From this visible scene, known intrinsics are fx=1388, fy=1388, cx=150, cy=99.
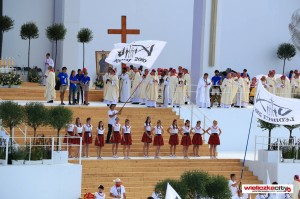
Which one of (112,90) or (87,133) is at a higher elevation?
(112,90)

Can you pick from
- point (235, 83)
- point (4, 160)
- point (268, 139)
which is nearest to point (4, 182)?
point (4, 160)

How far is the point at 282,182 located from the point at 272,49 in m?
18.7

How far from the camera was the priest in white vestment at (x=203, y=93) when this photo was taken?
4831 cm

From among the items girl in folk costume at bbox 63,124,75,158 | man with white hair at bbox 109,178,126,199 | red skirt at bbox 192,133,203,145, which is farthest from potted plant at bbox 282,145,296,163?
man with white hair at bbox 109,178,126,199

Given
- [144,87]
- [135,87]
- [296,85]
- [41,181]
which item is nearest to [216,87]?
[144,87]

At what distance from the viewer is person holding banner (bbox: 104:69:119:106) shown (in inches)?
1884

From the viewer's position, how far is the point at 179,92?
48.2m

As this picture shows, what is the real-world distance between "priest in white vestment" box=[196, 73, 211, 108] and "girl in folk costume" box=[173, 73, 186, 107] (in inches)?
21.5

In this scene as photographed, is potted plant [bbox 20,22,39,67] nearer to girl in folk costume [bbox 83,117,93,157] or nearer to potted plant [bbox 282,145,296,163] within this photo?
girl in folk costume [bbox 83,117,93,157]

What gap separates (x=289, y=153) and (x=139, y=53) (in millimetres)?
5795

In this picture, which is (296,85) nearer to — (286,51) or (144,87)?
(144,87)

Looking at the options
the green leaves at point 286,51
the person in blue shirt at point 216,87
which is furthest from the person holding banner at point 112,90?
the green leaves at point 286,51

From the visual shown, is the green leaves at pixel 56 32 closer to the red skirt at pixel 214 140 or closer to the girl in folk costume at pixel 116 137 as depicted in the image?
the girl in folk costume at pixel 116 137

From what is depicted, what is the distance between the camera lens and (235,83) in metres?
49.5
